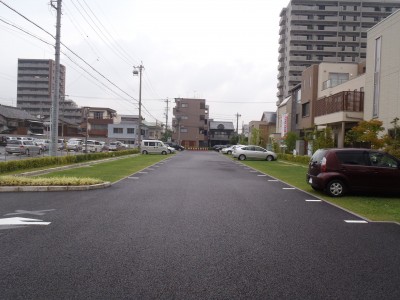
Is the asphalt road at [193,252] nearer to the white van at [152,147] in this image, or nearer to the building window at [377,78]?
the building window at [377,78]

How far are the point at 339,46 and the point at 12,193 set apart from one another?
77.2 m

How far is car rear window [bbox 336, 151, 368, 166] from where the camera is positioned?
11.5 metres

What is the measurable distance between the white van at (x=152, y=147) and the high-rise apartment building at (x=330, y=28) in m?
35.6

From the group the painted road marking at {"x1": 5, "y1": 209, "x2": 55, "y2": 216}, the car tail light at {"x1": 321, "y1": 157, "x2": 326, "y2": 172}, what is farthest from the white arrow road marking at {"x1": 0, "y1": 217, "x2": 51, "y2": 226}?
the car tail light at {"x1": 321, "y1": 157, "x2": 326, "y2": 172}

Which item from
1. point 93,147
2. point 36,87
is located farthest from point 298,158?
point 36,87

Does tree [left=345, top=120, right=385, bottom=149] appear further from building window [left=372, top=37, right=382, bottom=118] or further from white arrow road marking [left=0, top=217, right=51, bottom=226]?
white arrow road marking [left=0, top=217, right=51, bottom=226]

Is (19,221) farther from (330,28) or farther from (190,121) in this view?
(190,121)

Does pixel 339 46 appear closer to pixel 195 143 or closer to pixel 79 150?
pixel 195 143

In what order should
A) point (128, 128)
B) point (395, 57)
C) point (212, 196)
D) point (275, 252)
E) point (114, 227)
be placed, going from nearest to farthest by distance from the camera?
point (275, 252) < point (114, 227) < point (212, 196) < point (395, 57) < point (128, 128)

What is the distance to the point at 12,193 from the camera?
11.3 meters

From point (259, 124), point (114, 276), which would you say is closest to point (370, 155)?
point (114, 276)

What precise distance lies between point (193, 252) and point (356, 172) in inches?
305

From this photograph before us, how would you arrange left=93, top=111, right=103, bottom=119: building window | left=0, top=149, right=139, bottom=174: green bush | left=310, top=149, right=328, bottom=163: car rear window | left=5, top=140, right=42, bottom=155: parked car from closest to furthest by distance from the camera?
1. left=310, top=149, right=328, bottom=163: car rear window
2. left=0, top=149, right=139, bottom=174: green bush
3. left=5, top=140, right=42, bottom=155: parked car
4. left=93, top=111, right=103, bottom=119: building window

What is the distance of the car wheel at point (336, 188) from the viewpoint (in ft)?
37.7
